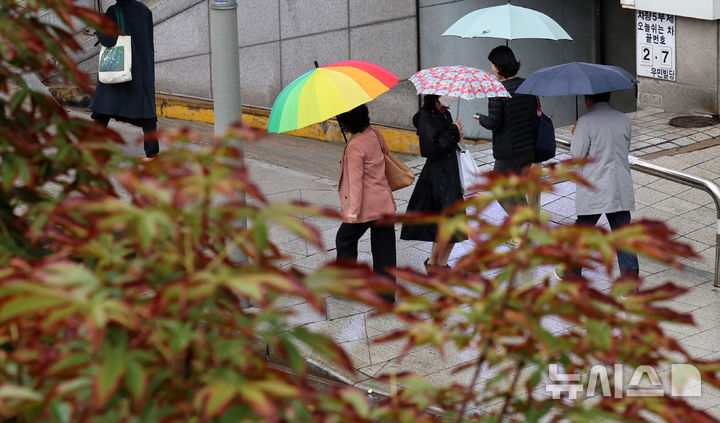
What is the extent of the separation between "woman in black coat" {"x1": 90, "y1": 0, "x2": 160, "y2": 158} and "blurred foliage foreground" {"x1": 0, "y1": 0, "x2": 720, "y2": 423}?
5615mm

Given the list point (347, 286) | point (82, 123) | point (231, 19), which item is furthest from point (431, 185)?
point (347, 286)

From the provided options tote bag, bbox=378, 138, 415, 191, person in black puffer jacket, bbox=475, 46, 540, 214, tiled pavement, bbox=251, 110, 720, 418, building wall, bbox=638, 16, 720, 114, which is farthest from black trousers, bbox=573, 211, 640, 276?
building wall, bbox=638, 16, 720, 114

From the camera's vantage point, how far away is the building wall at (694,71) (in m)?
10.8

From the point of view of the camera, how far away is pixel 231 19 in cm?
608

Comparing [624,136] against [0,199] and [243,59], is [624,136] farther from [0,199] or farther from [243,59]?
[243,59]

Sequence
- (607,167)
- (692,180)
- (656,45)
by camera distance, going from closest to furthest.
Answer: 1. (607,167)
2. (692,180)
3. (656,45)

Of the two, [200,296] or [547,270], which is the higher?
[200,296]

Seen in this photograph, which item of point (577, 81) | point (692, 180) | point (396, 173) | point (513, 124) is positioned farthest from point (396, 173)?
point (692, 180)

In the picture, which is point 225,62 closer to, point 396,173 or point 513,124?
point 396,173

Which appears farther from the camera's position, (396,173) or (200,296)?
(396,173)

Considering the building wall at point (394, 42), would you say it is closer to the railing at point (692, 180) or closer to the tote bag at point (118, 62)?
the railing at point (692, 180)

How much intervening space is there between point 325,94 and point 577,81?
180 cm

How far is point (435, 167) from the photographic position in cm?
696

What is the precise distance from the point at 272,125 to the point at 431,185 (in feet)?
4.45
